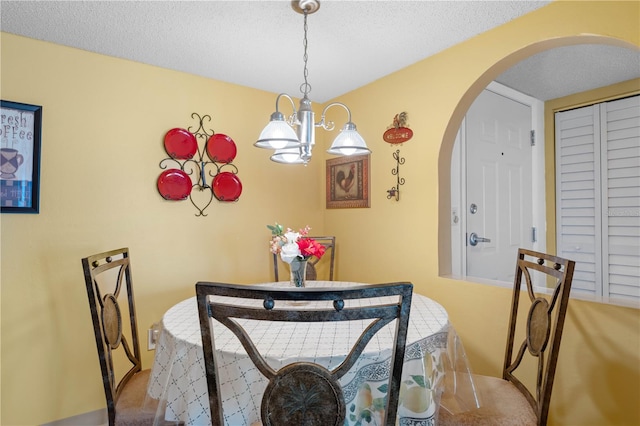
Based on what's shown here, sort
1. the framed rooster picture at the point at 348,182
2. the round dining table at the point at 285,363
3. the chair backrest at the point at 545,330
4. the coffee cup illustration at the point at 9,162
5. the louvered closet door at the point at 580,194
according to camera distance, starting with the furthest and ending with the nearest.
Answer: the louvered closet door at the point at 580,194
the framed rooster picture at the point at 348,182
the coffee cup illustration at the point at 9,162
the chair backrest at the point at 545,330
the round dining table at the point at 285,363

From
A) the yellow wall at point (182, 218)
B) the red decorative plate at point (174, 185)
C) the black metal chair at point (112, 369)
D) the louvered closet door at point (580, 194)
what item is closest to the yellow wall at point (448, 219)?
the yellow wall at point (182, 218)

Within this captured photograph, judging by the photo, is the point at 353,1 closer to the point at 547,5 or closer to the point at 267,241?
the point at 547,5

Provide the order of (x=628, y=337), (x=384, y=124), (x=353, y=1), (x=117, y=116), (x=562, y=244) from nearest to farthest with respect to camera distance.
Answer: (x=628, y=337), (x=353, y=1), (x=117, y=116), (x=384, y=124), (x=562, y=244)

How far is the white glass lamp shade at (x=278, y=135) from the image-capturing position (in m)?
1.41

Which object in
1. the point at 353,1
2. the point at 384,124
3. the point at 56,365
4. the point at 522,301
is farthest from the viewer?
the point at 384,124

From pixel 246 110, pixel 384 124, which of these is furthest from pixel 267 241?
pixel 384 124

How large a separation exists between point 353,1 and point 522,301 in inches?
66.3

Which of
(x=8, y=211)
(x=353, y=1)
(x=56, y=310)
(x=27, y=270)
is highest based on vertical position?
(x=353, y=1)

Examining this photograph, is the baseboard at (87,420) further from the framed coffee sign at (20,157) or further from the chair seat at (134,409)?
the framed coffee sign at (20,157)

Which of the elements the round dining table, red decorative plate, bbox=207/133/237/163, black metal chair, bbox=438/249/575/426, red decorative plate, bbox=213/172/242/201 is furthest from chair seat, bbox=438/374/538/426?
red decorative plate, bbox=207/133/237/163

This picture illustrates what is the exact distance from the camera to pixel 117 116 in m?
2.11

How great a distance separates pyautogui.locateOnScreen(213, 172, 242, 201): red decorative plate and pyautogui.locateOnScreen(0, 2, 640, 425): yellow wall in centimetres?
9

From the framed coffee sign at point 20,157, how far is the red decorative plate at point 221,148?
942 millimetres

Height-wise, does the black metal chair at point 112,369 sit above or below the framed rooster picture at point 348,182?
below
